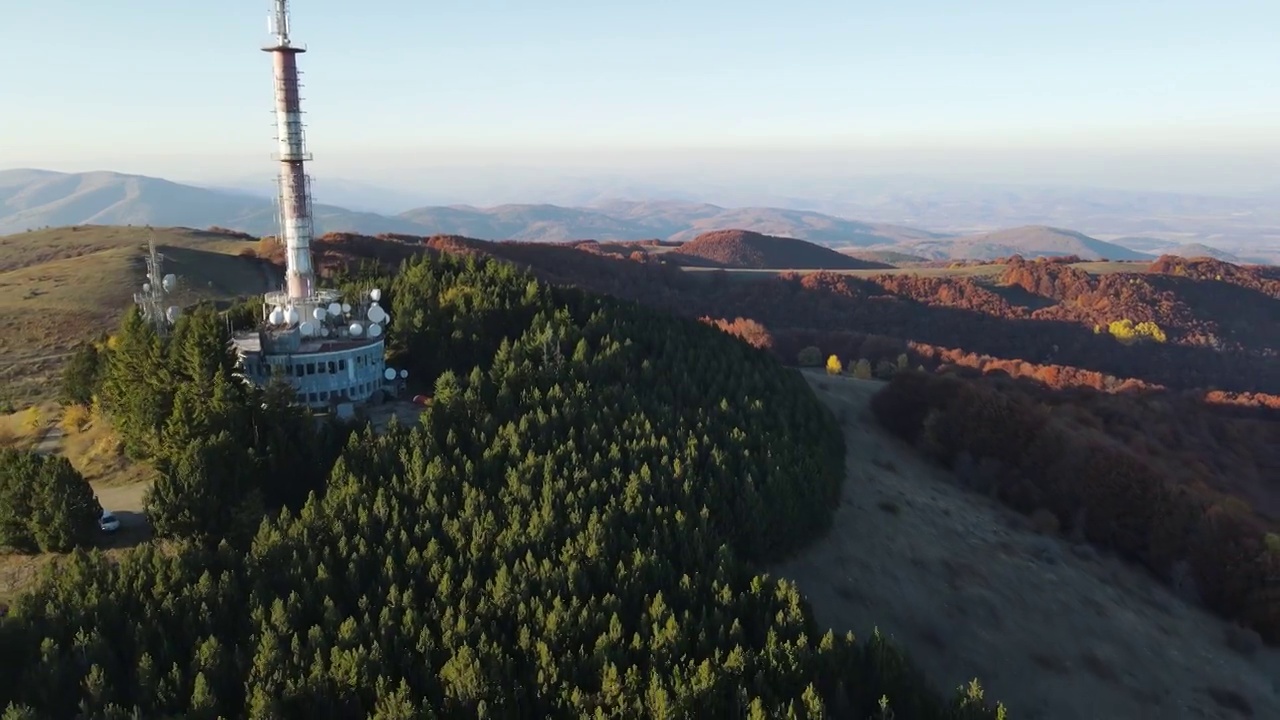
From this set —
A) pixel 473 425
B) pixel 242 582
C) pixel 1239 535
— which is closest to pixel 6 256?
pixel 473 425

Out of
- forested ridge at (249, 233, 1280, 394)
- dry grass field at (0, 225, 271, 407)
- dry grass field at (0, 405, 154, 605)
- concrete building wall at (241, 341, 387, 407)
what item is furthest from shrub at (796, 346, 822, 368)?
dry grass field at (0, 405, 154, 605)

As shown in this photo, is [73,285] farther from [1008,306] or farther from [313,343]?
[1008,306]

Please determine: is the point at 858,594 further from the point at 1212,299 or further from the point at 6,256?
the point at 1212,299

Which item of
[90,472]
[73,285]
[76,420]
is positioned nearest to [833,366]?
[76,420]

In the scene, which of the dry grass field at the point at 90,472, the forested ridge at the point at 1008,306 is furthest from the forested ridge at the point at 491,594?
the forested ridge at the point at 1008,306

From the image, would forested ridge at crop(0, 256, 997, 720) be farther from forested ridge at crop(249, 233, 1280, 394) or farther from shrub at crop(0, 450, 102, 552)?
forested ridge at crop(249, 233, 1280, 394)

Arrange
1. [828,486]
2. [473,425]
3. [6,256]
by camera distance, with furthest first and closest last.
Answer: [6,256] → [828,486] → [473,425]
